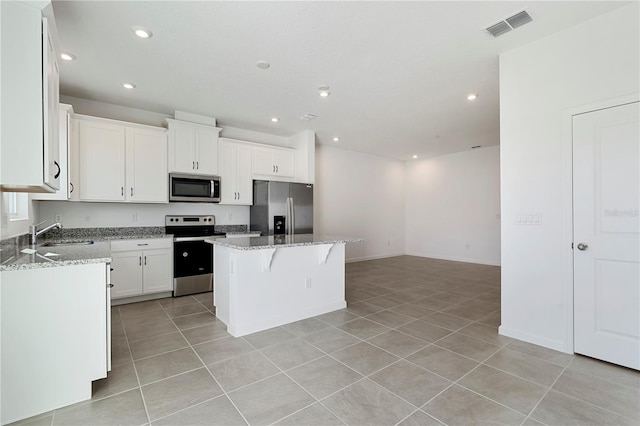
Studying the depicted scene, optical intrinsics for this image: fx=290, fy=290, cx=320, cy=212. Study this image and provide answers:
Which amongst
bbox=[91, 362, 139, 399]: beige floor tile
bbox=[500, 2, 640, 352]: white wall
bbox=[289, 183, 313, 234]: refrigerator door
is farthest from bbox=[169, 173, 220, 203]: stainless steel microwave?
bbox=[500, 2, 640, 352]: white wall

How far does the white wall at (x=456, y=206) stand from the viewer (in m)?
6.69

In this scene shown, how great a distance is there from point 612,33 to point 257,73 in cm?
314

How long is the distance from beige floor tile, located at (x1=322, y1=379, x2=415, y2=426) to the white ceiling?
9.09 ft

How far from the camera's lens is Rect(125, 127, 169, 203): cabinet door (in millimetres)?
4023

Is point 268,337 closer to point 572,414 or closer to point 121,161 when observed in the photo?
point 572,414

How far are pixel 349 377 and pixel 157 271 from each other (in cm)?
317

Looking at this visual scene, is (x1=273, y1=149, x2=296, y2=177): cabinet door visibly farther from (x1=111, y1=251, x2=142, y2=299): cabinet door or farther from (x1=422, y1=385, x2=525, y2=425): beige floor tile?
(x1=422, y1=385, x2=525, y2=425): beige floor tile

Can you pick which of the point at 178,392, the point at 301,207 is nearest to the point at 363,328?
the point at 178,392

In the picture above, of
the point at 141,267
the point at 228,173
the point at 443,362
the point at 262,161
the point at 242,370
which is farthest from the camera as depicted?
the point at 262,161

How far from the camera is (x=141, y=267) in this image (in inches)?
155

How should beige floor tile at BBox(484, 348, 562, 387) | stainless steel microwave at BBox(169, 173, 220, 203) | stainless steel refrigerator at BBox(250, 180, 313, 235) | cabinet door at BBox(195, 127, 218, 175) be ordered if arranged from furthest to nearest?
stainless steel refrigerator at BBox(250, 180, 313, 235)
cabinet door at BBox(195, 127, 218, 175)
stainless steel microwave at BBox(169, 173, 220, 203)
beige floor tile at BBox(484, 348, 562, 387)

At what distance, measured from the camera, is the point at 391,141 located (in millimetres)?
6293

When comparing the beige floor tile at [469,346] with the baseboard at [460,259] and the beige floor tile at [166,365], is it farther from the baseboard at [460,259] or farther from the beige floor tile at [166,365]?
the baseboard at [460,259]

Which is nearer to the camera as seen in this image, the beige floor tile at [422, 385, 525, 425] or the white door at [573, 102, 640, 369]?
the beige floor tile at [422, 385, 525, 425]
